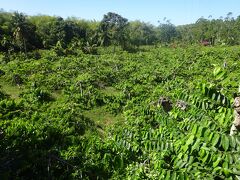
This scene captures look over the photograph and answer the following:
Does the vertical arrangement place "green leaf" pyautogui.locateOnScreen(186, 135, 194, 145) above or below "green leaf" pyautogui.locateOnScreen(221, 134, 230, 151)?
below

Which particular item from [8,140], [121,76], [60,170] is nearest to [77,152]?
[60,170]

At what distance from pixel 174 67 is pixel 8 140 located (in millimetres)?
26902

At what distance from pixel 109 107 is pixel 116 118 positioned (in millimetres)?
1908

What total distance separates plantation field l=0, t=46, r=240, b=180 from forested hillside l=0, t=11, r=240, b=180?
0.06 feet

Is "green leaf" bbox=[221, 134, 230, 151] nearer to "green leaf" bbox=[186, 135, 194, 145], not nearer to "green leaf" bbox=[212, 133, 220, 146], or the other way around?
"green leaf" bbox=[212, 133, 220, 146]

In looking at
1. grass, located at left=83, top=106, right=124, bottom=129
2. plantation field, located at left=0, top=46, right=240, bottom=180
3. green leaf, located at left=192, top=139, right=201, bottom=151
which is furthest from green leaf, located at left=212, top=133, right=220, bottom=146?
grass, located at left=83, top=106, right=124, bottom=129

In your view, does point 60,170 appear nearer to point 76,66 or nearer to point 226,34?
point 76,66

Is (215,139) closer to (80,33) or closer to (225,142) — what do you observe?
(225,142)

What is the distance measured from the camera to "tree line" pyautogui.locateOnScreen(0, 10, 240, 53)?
46928 millimetres

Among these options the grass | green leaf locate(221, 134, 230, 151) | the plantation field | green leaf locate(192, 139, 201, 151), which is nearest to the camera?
green leaf locate(221, 134, 230, 151)

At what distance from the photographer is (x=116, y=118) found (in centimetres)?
2361

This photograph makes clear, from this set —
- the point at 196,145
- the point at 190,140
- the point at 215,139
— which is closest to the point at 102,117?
the point at 190,140

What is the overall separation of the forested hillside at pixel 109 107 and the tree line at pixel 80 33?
8.7 inches

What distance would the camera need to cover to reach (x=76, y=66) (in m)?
39.0
